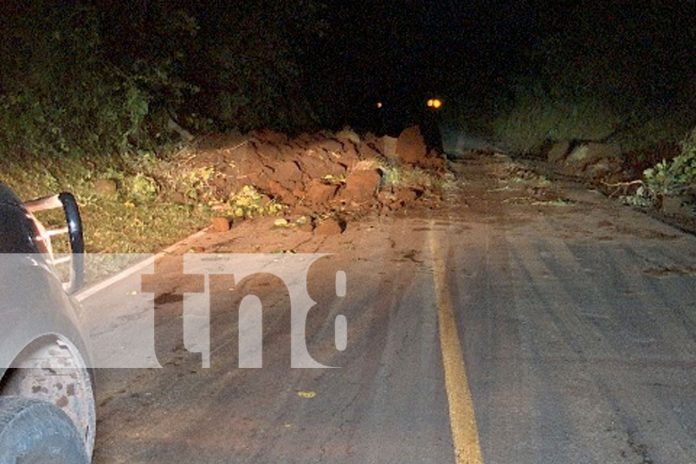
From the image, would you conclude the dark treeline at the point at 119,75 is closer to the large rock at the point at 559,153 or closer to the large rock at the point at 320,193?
the large rock at the point at 320,193

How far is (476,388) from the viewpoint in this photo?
17.2 feet

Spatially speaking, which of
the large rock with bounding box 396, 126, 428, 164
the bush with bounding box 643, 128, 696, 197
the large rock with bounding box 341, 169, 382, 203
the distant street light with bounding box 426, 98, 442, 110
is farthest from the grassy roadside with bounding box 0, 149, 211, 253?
the distant street light with bounding box 426, 98, 442, 110

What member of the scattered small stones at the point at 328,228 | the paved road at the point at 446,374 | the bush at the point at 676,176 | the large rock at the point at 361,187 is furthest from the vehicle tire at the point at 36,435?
the bush at the point at 676,176

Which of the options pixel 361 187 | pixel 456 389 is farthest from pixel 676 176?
pixel 456 389

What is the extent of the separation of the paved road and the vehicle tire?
1248 millimetres

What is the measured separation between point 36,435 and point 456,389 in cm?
317

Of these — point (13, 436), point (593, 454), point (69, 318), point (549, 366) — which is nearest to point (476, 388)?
point (549, 366)

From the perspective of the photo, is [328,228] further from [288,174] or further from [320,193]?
[288,174]

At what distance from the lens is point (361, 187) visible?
49.8 ft

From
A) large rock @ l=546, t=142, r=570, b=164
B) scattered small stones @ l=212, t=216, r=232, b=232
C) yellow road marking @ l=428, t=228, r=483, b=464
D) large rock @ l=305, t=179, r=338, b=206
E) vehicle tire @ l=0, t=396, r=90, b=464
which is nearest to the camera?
vehicle tire @ l=0, t=396, r=90, b=464

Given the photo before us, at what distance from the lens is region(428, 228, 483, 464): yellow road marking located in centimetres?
430

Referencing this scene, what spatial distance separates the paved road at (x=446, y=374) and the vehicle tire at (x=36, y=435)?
125cm

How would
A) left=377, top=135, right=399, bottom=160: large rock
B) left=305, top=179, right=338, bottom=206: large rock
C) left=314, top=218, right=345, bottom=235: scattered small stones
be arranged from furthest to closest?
left=377, top=135, right=399, bottom=160: large rock
left=305, top=179, right=338, bottom=206: large rock
left=314, top=218, right=345, bottom=235: scattered small stones

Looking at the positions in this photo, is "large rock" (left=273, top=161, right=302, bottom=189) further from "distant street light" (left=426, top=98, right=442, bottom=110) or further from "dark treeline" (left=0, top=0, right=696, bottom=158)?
"distant street light" (left=426, top=98, right=442, bottom=110)
